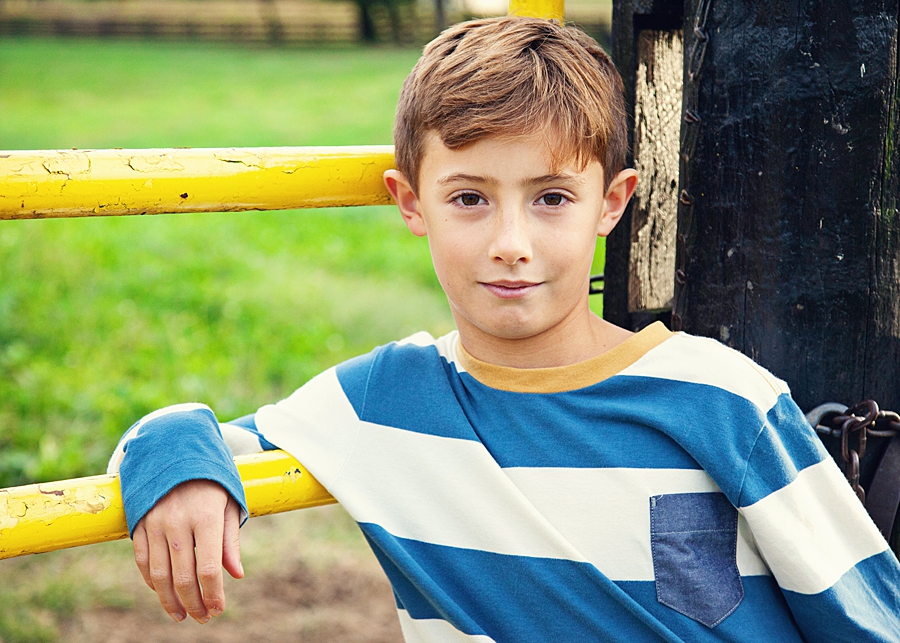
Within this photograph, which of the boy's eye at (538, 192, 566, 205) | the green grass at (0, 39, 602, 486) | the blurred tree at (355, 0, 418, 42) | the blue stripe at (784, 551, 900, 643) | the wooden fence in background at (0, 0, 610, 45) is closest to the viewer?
the blue stripe at (784, 551, 900, 643)

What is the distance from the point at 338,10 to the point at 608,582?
29.1 m

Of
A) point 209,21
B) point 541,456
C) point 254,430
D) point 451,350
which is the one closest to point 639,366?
point 541,456

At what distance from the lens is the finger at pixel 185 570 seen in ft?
3.54

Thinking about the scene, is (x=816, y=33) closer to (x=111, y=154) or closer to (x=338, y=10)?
(x=111, y=154)

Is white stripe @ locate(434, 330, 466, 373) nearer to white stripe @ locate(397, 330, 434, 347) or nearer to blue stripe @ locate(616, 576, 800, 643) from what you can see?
white stripe @ locate(397, 330, 434, 347)

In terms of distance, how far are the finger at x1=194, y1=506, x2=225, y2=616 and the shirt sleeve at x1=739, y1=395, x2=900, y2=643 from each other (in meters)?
0.64

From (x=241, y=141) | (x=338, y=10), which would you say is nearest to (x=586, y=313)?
(x=241, y=141)

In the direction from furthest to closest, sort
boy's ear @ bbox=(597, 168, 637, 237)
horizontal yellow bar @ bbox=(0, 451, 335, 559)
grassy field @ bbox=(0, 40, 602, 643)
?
grassy field @ bbox=(0, 40, 602, 643) → boy's ear @ bbox=(597, 168, 637, 237) → horizontal yellow bar @ bbox=(0, 451, 335, 559)

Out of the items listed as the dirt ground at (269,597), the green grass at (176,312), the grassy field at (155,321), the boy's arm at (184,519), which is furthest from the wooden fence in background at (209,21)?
the boy's arm at (184,519)

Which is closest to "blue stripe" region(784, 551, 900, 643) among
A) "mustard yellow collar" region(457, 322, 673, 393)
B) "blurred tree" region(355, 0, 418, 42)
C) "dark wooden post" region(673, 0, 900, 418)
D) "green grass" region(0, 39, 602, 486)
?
"dark wooden post" region(673, 0, 900, 418)

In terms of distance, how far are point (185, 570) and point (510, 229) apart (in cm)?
57

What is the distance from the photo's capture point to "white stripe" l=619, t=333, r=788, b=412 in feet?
3.91

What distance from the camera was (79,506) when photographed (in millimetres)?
1045

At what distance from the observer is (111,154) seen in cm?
111
